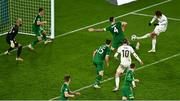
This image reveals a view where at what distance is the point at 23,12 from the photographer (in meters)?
31.6

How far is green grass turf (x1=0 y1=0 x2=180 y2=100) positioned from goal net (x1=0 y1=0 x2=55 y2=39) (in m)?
0.68

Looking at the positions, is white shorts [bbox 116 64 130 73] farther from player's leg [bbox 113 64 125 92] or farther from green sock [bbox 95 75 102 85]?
green sock [bbox 95 75 102 85]

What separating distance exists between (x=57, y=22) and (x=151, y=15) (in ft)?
16.6

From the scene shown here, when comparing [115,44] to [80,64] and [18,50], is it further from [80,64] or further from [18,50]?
[18,50]

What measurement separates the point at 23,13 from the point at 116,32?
25.2 feet

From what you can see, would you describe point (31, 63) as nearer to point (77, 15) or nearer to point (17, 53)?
point (17, 53)

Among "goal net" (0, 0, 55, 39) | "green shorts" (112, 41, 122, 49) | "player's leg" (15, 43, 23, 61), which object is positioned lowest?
"player's leg" (15, 43, 23, 61)

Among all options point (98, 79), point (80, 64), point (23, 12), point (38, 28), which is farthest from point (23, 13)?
point (98, 79)

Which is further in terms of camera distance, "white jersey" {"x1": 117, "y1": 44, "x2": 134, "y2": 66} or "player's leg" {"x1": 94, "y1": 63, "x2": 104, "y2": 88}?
"white jersey" {"x1": 117, "y1": 44, "x2": 134, "y2": 66}

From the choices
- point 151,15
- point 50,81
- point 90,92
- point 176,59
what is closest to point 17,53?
point 50,81

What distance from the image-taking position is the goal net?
30.5 m

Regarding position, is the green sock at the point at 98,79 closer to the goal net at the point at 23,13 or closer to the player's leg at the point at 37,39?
the player's leg at the point at 37,39

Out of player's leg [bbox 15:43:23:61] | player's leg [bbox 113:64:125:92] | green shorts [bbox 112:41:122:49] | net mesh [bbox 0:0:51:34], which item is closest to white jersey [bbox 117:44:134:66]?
player's leg [bbox 113:64:125:92]

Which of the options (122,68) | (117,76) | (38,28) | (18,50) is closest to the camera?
(117,76)
